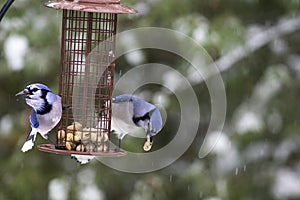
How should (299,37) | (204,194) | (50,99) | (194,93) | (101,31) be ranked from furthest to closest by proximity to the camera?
(299,37)
(194,93)
(204,194)
(101,31)
(50,99)

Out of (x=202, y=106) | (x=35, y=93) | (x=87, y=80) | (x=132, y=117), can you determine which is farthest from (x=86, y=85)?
(x=202, y=106)

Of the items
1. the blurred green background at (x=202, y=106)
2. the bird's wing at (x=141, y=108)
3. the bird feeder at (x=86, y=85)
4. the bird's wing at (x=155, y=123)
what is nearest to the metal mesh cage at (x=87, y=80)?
the bird feeder at (x=86, y=85)

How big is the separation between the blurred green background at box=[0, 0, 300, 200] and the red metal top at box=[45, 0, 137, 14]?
1555 millimetres

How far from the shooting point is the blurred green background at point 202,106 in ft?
14.9

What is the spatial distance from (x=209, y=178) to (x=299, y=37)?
149 cm

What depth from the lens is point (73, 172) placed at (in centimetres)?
486

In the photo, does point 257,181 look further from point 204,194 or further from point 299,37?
point 299,37

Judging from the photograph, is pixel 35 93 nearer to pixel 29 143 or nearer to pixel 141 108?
pixel 29 143

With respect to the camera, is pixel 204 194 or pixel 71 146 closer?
pixel 71 146

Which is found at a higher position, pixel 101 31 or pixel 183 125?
pixel 101 31

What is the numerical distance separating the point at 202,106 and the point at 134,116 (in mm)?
2376

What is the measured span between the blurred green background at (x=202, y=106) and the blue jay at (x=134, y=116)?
134cm

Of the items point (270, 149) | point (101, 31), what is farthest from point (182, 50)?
point (101, 31)

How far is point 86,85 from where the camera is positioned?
3.12m
